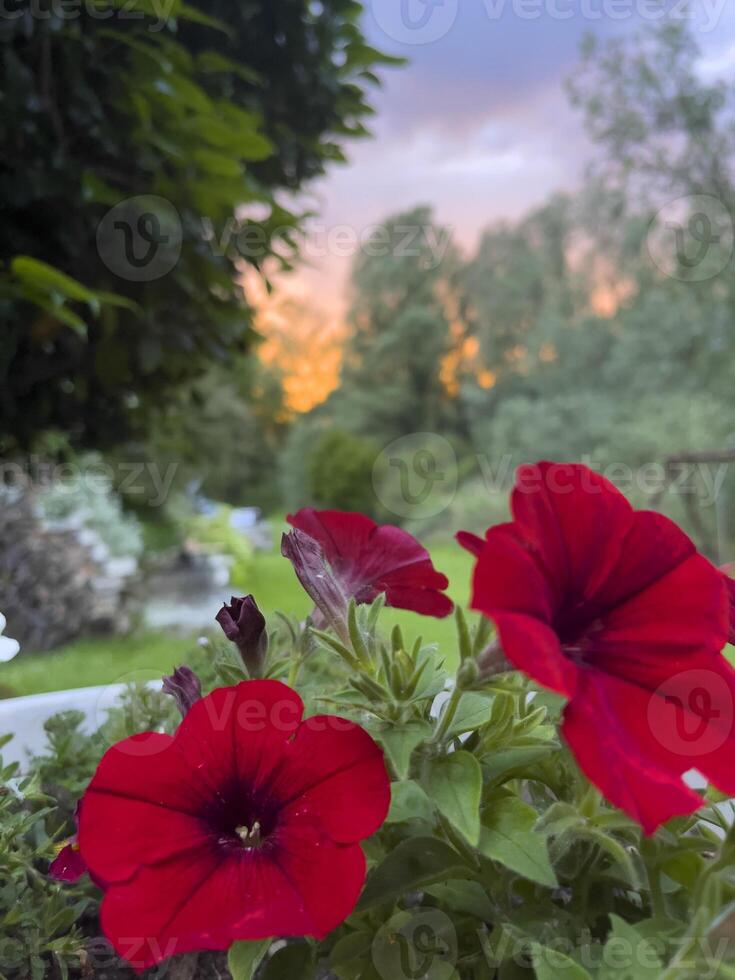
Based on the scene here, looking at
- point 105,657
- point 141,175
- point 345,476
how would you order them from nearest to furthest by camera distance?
point 141,175 → point 105,657 → point 345,476

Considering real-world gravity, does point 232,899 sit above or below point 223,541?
above

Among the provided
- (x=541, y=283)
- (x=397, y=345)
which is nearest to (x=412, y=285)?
(x=397, y=345)

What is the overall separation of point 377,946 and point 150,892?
0.08 meters

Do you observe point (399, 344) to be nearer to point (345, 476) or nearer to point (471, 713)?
point (345, 476)

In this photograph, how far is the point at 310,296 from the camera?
32.5 feet

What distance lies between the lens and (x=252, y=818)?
268 millimetres

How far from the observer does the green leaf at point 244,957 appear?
228 mm

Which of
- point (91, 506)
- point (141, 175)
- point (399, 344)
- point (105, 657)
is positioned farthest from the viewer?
point (399, 344)

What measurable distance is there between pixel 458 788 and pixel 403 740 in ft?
0.07

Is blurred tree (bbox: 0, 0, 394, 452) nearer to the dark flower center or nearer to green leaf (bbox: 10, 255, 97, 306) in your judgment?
Answer: green leaf (bbox: 10, 255, 97, 306)

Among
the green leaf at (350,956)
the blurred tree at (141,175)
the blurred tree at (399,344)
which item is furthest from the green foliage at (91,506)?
the blurred tree at (399,344)

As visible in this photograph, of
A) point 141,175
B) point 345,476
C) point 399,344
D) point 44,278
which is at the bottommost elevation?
point 345,476

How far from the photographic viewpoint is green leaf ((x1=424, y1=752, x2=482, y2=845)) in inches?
8.4

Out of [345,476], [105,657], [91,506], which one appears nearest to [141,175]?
[105,657]
